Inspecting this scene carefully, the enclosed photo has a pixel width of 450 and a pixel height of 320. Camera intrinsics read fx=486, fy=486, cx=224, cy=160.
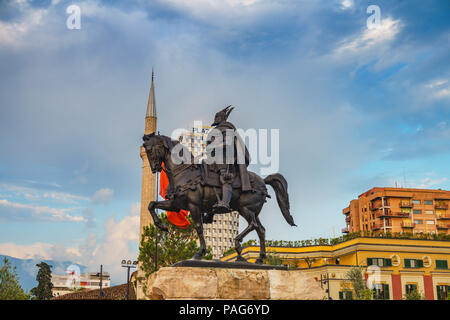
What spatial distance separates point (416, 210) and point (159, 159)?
90.8m

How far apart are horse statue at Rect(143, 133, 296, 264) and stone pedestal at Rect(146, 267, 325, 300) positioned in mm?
779

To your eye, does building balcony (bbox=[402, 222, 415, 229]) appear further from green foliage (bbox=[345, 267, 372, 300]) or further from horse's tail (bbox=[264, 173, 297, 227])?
horse's tail (bbox=[264, 173, 297, 227])

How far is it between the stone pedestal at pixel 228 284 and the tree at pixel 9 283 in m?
31.1

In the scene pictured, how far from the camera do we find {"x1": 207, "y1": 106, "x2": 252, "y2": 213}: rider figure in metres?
9.84

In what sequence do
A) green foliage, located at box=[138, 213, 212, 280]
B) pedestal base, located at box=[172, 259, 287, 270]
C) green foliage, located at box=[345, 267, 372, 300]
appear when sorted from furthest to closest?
1. green foliage, located at box=[345, 267, 372, 300]
2. green foliage, located at box=[138, 213, 212, 280]
3. pedestal base, located at box=[172, 259, 287, 270]

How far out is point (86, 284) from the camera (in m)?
158

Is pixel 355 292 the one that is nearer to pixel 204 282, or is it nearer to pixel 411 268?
pixel 411 268

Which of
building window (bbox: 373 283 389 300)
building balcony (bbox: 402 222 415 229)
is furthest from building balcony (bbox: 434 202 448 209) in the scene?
building window (bbox: 373 283 389 300)

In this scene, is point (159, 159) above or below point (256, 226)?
above

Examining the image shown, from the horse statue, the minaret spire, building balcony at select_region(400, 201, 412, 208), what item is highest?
Result: the minaret spire

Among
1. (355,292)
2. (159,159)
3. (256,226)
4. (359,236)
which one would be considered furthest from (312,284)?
(359,236)

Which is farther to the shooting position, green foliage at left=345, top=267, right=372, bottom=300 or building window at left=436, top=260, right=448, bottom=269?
building window at left=436, top=260, right=448, bottom=269

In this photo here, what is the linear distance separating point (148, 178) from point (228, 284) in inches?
2285
